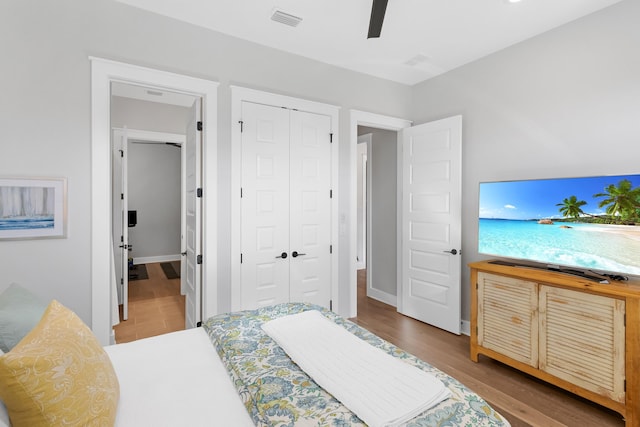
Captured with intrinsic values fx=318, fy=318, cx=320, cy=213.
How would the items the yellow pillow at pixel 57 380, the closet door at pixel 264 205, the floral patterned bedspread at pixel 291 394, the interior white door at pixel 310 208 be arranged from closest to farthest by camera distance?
the yellow pillow at pixel 57 380, the floral patterned bedspread at pixel 291 394, the closet door at pixel 264 205, the interior white door at pixel 310 208

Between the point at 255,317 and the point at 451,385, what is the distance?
3.85 ft

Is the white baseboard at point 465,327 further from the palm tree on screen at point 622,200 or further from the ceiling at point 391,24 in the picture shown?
the ceiling at point 391,24

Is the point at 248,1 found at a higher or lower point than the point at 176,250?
higher

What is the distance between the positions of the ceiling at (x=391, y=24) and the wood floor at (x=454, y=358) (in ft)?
9.55

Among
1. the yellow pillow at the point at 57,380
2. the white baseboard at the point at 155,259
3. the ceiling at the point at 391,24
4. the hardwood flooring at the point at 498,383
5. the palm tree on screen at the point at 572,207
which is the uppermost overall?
A: the ceiling at the point at 391,24

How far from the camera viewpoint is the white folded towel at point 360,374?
1.10 metres

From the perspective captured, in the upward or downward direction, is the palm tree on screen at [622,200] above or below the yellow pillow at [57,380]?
above

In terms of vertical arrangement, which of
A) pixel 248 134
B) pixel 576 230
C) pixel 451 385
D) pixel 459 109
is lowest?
pixel 451 385

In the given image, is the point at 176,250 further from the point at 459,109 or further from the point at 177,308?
the point at 459,109

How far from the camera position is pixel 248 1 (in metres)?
2.38

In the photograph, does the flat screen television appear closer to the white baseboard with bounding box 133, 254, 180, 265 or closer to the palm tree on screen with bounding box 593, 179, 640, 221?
the palm tree on screen with bounding box 593, 179, 640, 221

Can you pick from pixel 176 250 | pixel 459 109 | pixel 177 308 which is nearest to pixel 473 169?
pixel 459 109

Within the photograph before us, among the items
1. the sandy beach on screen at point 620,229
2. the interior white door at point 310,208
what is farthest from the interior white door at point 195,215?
the sandy beach on screen at point 620,229

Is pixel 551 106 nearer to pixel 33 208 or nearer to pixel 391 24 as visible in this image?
pixel 391 24
